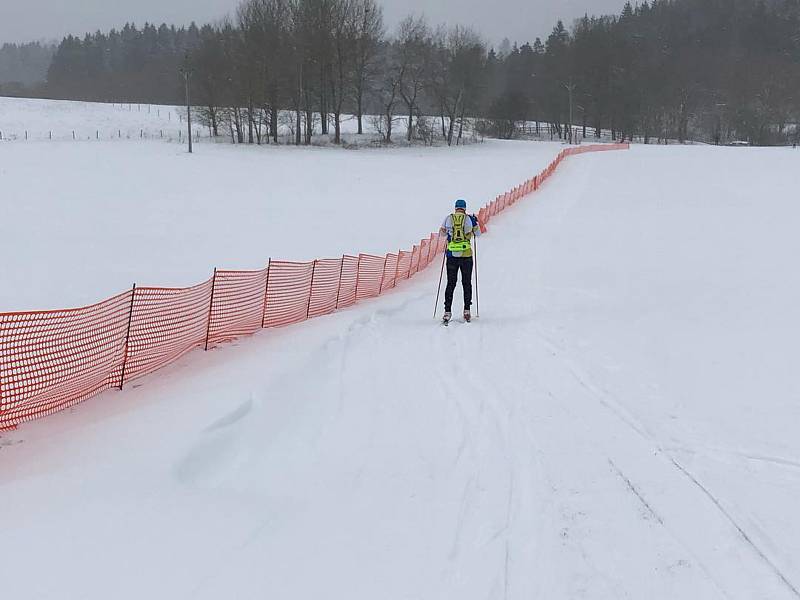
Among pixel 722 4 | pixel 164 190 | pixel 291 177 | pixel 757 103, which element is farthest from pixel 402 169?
pixel 722 4

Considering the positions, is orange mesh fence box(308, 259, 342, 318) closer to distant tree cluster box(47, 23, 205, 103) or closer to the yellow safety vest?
the yellow safety vest

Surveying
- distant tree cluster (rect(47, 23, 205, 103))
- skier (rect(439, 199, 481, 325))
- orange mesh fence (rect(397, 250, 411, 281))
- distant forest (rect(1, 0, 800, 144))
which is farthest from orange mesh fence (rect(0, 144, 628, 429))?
distant tree cluster (rect(47, 23, 205, 103))

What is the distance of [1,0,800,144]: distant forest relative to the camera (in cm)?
6750

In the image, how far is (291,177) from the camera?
41.8 m

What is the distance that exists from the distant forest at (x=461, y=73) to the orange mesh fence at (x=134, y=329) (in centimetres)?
5472

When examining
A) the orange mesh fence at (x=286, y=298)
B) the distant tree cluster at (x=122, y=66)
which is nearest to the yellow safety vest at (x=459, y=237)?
the orange mesh fence at (x=286, y=298)

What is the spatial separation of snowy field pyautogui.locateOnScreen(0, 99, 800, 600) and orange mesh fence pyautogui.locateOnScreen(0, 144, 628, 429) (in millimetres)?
262

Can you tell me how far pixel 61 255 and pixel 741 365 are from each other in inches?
680

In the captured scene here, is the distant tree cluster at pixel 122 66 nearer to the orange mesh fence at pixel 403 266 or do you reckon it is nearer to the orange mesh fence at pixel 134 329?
the orange mesh fence at pixel 403 266

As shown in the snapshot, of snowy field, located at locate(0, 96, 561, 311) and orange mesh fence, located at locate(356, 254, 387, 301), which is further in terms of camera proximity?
snowy field, located at locate(0, 96, 561, 311)

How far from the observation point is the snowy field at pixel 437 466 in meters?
4.14

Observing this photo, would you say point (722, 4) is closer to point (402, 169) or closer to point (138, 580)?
point (402, 169)

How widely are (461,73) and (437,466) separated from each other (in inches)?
Result: 3130

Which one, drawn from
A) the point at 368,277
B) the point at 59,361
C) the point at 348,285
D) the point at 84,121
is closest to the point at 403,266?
the point at 368,277
